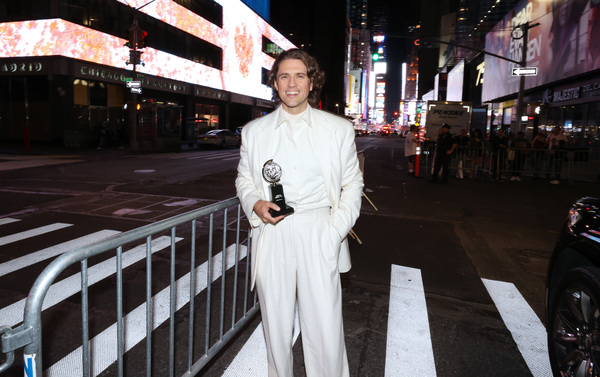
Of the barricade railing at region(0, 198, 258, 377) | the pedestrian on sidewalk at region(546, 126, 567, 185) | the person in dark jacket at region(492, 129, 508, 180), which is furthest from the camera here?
the person in dark jacket at region(492, 129, 508, 180)

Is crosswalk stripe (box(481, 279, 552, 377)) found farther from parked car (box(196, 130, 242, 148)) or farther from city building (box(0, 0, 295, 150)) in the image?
parked car (box(196, 130, 242, 148))

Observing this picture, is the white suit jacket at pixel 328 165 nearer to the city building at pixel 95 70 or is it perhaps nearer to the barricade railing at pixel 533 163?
the barricade railing at pixel 533 163

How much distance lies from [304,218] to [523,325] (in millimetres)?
2948

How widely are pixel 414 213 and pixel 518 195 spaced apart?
4973 mm

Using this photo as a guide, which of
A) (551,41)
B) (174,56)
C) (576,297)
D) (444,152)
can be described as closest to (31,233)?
(576,297)

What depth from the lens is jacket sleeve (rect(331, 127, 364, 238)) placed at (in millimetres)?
2359

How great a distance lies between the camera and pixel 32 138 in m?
28.1

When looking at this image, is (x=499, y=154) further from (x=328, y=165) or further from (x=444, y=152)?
(x=328, y=165)

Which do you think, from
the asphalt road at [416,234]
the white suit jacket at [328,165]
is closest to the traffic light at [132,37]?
the asphalt road at [416,234]

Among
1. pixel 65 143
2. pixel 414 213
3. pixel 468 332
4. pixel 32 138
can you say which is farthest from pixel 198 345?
pixel 32 138

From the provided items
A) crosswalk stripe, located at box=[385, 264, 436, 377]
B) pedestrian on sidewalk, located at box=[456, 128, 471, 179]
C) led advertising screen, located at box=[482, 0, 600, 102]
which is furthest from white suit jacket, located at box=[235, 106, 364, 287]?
led advertising screen, located at box=[482, 0, 600, 102]

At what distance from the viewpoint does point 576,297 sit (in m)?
2.72

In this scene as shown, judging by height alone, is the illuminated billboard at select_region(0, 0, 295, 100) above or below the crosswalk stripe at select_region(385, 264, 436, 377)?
above

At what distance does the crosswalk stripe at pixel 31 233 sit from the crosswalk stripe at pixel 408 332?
222 inches
